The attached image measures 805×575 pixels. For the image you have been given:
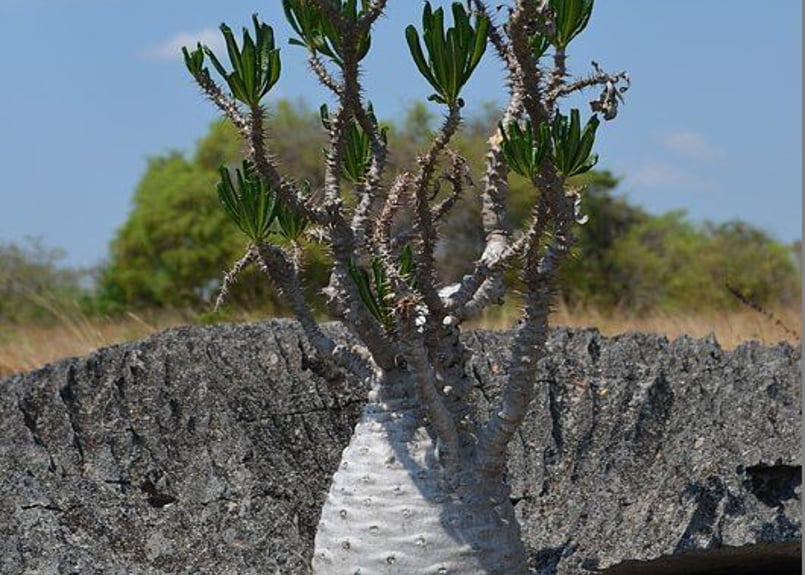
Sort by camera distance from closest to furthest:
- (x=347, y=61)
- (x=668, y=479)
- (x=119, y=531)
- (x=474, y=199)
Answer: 1. (x=347, y=61)
2. (x=119, y=531)
3. (x=668, y=479)
4. (x=474, y=199)

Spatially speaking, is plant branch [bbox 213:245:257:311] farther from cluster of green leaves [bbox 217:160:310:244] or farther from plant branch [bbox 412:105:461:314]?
plant branch [bbox 412:105:461:314]

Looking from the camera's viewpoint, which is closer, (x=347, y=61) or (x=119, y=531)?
(x=347, y=61)

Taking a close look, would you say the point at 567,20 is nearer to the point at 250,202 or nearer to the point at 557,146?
the point at 557,146

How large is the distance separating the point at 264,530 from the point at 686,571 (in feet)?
4.33

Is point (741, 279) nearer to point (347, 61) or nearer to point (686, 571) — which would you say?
point (686, 571)

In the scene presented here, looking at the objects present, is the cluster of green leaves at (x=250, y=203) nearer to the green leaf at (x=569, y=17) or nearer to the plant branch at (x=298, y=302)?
the plant branch at (x=298, y=302)

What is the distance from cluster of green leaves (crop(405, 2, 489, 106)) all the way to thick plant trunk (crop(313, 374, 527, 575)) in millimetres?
746

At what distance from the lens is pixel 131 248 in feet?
50.8

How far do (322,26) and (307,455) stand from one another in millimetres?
1858

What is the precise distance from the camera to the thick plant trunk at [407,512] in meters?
3.01

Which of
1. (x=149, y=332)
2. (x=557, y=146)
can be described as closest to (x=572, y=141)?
(x=557, y=146)

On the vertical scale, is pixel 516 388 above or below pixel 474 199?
below

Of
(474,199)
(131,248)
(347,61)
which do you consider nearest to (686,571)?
(347,61)

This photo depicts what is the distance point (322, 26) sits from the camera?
3.07 m
